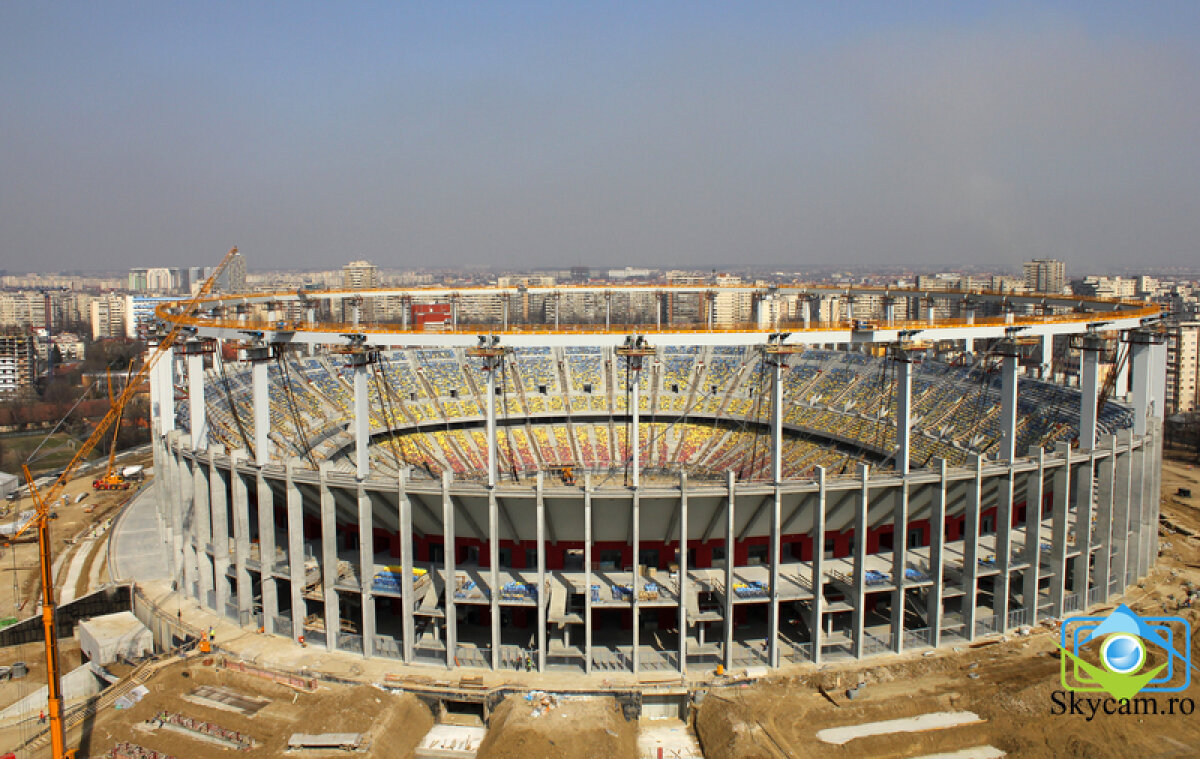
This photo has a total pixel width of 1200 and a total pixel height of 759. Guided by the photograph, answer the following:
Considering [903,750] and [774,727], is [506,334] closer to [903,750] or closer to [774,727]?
[774,727]

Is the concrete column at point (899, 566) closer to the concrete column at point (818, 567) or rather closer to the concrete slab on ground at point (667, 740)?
the concrete column at point (818, 567)

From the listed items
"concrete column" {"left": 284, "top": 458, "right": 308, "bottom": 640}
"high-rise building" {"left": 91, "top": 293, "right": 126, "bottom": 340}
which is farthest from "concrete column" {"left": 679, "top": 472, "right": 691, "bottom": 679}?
"high-rise building" {"left": 91, "top": 293, "right": 126, "bottom": 340}

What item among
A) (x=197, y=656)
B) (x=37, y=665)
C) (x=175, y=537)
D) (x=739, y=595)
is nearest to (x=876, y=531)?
(x=739, y=595)

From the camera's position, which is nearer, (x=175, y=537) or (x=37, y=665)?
(x=37, y=665)

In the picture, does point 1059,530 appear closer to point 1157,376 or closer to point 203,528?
point 1157,376

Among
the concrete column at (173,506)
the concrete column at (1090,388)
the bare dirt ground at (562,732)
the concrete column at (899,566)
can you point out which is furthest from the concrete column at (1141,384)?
the concrete column at (173,506)

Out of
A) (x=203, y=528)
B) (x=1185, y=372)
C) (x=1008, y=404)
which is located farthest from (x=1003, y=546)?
(x=1185, y=372)
